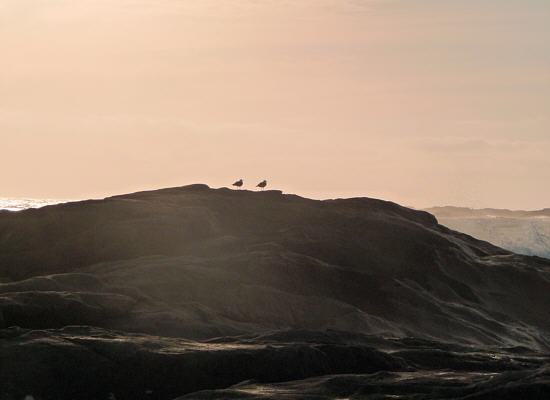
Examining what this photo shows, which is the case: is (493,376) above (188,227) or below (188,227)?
below

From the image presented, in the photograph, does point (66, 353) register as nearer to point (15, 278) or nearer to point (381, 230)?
point (15, 278)

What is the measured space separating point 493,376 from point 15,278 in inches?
1158

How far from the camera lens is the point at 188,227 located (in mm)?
62312

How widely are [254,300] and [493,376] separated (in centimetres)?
1943

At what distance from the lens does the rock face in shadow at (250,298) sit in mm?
37000

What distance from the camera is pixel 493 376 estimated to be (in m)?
34.6

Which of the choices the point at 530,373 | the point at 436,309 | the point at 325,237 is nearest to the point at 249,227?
the point at 325,237

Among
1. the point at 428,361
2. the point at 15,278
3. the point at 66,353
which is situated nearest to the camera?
the point at 66,353

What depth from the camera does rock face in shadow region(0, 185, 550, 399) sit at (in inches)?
1457

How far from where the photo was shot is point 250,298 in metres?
52.8

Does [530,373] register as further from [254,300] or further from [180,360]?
[254,300]

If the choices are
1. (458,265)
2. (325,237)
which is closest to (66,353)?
(325,237)

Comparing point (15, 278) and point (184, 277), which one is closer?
point (184, 277)

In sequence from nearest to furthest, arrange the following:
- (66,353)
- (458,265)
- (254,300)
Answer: (66,353), (254,300), (458,265)
